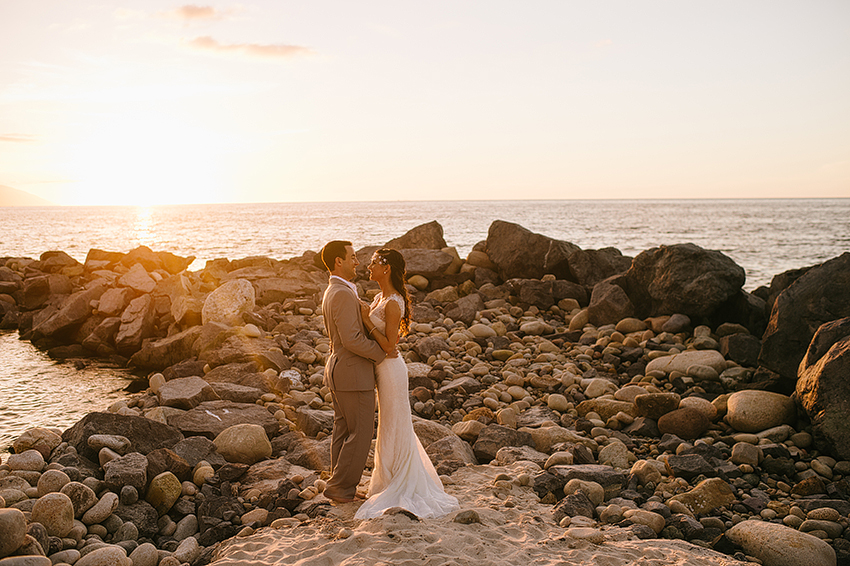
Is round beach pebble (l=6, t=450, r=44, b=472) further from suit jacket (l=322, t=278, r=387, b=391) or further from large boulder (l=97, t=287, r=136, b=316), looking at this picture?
large boulder (l=97, t=287, r=136, b=316)

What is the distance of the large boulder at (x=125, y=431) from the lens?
22.5 ft

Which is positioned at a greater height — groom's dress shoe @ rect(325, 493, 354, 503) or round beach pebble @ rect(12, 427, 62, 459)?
round beach pebble @ rect(12, 427, 62, 459)

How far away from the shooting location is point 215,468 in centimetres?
700

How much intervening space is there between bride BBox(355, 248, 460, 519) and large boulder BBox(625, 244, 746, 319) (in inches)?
383

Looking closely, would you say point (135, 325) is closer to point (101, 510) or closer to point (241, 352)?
point (241, 352)

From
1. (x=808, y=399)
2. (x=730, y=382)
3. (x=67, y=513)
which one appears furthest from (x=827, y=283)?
(x=67, y=513)

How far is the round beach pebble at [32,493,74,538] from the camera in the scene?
16.6ft

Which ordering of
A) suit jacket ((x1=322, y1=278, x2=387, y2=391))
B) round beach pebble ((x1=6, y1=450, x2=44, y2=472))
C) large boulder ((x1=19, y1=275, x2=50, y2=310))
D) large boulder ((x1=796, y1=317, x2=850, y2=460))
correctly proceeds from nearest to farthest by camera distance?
suit jacket ((x1=322, y1=278, x2=387, y2=391)) < round beach pebble ((x1=6, y1=450, x2=44, y2=472)) < large boulder ((x1=796, y1=317, x2=850, y2=460)) < large boulder ((x1=19, y1=275, x2=50, y2=310))

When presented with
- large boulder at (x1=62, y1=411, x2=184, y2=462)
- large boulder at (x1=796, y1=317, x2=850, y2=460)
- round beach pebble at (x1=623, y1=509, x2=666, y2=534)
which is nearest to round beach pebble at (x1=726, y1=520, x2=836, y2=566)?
round beach pebble at (x1=623, y1=509, x2=666, y2=534)

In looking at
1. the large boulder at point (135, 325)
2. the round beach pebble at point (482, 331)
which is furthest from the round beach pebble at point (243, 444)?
the large boulder at point (135, 325)

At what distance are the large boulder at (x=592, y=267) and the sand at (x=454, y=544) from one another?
39.6 feet

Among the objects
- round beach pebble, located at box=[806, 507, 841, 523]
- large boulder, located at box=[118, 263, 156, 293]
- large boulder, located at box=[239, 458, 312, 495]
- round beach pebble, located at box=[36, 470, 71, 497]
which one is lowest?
large boulder, located at box=[239, 458, 312, 495]

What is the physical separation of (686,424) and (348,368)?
18.2 ft

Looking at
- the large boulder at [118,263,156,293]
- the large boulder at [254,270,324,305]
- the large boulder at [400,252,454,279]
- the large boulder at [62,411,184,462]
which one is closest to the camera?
the large boulder at [62,411,184,462]
